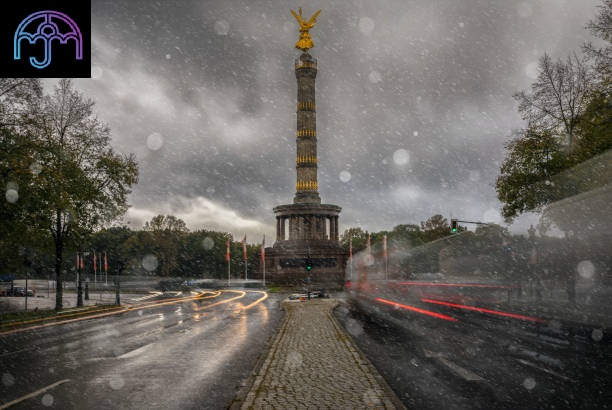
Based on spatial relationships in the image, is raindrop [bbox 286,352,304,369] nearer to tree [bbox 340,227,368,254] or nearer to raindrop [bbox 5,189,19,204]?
raindrop [bbox 5,189,19,204]

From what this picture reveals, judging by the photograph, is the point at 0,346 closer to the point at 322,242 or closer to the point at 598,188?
the point at 598,188

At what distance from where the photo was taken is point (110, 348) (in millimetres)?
13555

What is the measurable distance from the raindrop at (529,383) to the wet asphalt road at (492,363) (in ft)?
0.06

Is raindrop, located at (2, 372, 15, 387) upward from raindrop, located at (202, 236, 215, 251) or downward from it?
downward

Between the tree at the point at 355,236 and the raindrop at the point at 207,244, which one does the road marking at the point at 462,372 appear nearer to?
the raindrop at the point at 207,244

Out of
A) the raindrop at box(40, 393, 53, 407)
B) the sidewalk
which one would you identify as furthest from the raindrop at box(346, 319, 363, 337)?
the sidewalk

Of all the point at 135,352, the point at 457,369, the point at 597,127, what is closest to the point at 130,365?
the point at 135,352

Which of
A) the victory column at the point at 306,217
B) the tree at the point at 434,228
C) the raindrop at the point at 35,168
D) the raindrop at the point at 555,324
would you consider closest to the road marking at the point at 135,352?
the raindrop at the point at 35,168

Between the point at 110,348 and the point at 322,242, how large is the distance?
59.6m

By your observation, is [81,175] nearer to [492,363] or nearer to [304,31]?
[492,363]

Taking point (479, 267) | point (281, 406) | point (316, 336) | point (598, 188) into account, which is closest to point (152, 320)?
point (316, 336)

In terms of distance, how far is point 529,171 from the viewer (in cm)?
3231

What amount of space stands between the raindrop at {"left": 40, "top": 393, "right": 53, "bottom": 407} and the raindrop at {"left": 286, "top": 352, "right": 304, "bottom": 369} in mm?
4343

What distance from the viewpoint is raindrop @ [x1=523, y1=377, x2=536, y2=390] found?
27.3ft
